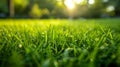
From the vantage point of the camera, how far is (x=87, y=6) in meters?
29.6

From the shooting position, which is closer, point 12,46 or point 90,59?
point 90,59

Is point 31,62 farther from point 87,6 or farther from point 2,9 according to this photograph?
point 2,9

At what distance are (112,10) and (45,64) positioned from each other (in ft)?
113

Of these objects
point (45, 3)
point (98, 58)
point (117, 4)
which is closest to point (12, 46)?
point (98, 58)

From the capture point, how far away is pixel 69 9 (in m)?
29.2

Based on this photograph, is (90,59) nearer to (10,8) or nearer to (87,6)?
(10,8)

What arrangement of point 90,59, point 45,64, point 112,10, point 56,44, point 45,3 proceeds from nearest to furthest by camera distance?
point 45,64 → point 90,59 → point 56,44 → point 112,10 → point 45,3

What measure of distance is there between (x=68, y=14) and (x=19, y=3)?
8904 mm

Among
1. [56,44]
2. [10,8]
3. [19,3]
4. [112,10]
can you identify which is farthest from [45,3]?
[56,44]

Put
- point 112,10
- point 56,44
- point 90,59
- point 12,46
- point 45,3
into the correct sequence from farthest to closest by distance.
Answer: point 45,3 < point 112,10 < point 56,44 < point 12,46 < point 90,59

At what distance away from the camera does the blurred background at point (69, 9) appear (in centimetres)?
2777

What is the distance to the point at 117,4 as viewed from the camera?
3309cm

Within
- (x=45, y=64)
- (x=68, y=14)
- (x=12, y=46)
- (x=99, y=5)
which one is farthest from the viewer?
(x=99, y=5)

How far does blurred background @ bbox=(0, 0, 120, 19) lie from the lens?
2777 centimetres
